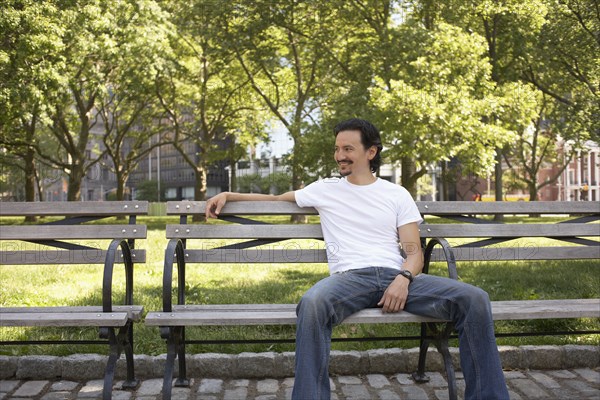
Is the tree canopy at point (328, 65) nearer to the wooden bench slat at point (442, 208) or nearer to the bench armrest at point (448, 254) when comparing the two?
the wooden bench slat at point (442, 208)

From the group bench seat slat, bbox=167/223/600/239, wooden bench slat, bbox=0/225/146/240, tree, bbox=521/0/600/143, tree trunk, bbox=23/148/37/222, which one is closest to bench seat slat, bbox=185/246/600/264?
bench seat slat, bbox=167/223/600/239

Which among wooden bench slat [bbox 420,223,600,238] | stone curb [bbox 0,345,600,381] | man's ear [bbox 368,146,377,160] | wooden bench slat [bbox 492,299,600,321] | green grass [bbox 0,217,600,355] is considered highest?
man's ear [bbox 368,146,377,160]

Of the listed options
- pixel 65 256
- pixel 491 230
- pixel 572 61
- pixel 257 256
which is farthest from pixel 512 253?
pixel 572 61

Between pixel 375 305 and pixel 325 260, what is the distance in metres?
0.64

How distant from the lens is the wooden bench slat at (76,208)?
411 centimetres

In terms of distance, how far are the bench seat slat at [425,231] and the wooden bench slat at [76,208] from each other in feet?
0.90

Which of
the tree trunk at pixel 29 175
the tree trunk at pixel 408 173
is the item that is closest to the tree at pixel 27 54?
the tree trunk at pixel 29 175

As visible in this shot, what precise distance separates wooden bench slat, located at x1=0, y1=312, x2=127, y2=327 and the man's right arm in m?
0.85

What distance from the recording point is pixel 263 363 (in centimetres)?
424

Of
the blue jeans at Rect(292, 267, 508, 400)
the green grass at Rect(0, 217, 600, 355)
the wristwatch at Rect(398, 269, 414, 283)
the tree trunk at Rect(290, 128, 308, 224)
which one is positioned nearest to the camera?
the blue jeans at Rect(292, 267, 508, 400)

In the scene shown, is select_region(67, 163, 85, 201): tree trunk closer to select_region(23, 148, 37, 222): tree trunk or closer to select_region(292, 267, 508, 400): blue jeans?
select_region(23, 148, 37, 222): tree trunk

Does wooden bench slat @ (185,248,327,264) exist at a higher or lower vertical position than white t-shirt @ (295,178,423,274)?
lower

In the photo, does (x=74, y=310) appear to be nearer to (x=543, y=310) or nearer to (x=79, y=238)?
(x=79, y=238)

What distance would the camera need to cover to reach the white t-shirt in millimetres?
3738
